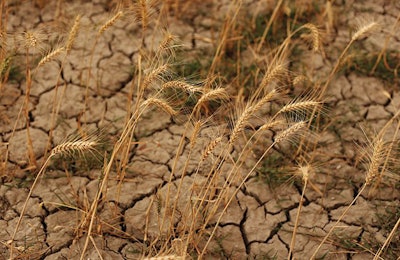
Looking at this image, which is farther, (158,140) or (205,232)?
(158,140)

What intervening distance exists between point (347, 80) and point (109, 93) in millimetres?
1536

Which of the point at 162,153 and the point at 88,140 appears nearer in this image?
the point at 88,140

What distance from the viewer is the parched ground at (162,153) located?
10.0 feet

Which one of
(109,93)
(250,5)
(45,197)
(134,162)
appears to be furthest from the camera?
(250,5)

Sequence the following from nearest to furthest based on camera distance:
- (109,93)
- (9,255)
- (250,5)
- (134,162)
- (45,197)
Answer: (9,255) → (45,197) → (134,162) → (109,93) → (250,5)

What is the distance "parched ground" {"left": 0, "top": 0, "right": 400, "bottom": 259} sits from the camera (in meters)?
3.05

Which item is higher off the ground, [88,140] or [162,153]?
[88,140]

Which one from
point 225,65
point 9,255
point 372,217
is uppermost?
point 225,65

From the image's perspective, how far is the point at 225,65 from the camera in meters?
3.93

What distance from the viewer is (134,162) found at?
343cm

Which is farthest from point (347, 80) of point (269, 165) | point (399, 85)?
point (269, 165)

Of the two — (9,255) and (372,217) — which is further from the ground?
(9,255)

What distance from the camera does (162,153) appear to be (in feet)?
11.5

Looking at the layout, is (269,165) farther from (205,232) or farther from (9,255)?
(9,255)
